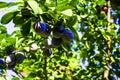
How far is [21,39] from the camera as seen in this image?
2238 mm

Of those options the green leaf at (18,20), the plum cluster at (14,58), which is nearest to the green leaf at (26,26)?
the green leaf at (18,20)

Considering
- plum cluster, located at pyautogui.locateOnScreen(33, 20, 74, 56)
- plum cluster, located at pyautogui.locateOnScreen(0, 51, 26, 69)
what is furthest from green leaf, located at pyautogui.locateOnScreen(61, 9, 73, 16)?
plum cluster, located at pyautogui.locateOnScreen(0, 51, 26, 69)

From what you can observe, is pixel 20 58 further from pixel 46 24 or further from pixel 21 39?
pixel 46 24

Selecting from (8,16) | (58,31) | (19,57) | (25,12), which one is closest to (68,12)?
(58,31)

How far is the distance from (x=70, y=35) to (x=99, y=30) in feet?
9.00

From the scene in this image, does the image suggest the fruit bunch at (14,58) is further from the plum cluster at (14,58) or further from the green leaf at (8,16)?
the green leaf at (8,16)

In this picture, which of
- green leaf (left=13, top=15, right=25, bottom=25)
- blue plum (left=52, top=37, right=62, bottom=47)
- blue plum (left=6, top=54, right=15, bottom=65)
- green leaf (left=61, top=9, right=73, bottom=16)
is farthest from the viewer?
blue plum (left=6, top=54, right=15, bottom=65)

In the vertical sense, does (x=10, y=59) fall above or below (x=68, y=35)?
below

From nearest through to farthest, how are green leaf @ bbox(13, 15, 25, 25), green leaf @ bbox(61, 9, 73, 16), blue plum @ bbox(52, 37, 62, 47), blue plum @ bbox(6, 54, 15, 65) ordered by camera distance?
green leaf @ bbox(61, 9, 73, 16) → green leaf @ bbox(13, 15, 25, 25) → blue plum @ bbox(52, 37, 62, 47) → blue plum @ bbox(6, 54, 15, 65)

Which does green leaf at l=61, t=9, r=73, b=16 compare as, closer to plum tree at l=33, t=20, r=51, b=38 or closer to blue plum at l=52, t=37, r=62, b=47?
plum tree at l=33, t=20, r=51, b=38

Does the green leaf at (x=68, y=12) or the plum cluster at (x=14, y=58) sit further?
the plum cluster at (x=14, y=58)

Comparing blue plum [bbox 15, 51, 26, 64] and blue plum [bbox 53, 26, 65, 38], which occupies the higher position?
blue plum [bbox 53, 26, 65, 38]

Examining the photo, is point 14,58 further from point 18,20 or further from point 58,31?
point 58,31

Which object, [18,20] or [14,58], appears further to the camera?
[14,58]
